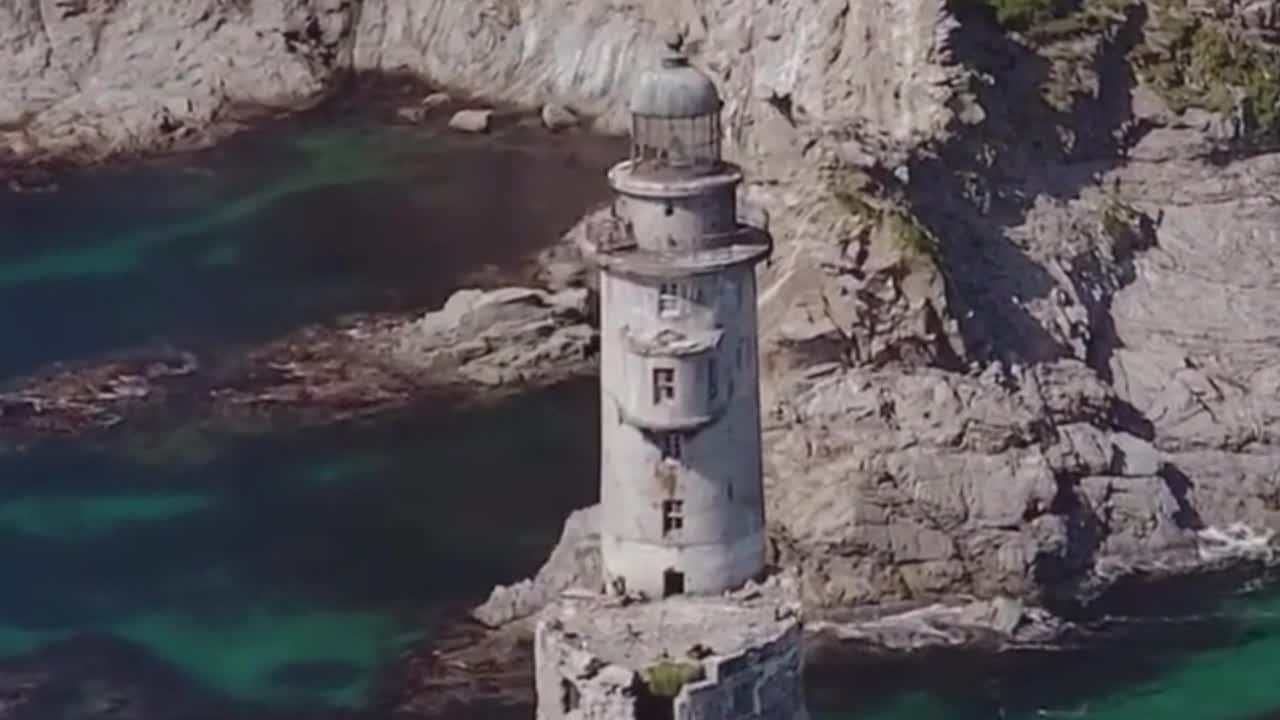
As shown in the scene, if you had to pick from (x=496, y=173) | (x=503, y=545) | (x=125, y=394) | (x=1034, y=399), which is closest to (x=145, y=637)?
(x=503, y=545)

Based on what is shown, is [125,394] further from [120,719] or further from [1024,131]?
[1024,131]

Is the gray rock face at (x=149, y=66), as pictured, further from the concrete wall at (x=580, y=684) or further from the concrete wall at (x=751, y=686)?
the concrete wall at (x=751, y=686)

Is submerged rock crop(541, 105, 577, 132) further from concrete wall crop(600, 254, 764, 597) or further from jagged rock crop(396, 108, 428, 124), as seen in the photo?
concrete wall crop(600, 254, 764, 597)

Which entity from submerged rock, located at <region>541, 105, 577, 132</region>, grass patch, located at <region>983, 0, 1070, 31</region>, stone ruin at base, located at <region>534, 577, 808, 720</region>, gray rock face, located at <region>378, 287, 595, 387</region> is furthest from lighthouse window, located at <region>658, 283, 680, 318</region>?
submerged rock, located at <region>541, 105, 577, 132</region>

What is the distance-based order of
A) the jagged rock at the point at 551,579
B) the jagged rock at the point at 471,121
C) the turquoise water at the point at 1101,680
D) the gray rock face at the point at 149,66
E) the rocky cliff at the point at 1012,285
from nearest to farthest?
the turquoise water at the point at 1101,680 → the jagged rock at the point at 551,579 → the rocky cliff at the point at 1012,285 → the jagged rock at the point at 471,121 → the gray rock face at the point at 149,66

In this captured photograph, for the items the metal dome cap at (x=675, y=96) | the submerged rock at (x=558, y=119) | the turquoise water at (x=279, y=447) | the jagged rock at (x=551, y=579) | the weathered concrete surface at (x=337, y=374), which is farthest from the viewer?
the submerged rock at (x=558, y=119)

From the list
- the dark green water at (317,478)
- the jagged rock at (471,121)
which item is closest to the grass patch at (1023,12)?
the dark green water at (317,478)
